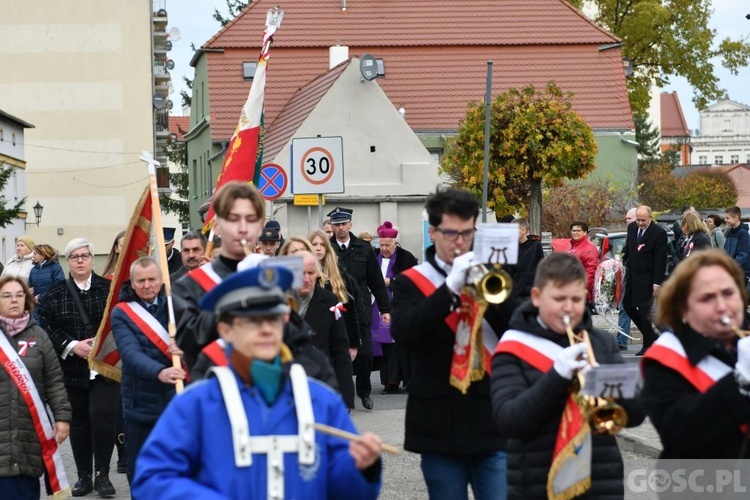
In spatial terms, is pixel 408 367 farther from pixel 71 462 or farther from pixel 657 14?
pixel 657 14

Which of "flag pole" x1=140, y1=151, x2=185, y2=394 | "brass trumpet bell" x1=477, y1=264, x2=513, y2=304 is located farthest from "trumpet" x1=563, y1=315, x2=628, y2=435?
"flag pole" x1=140, y1=151, x2=185, y2=394

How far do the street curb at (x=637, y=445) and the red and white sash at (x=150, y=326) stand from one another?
12.2ft

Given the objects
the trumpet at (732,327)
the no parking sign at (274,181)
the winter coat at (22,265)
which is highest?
the no parking sign at (274,181)

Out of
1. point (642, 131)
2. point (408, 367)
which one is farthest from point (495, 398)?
point (642, 131)

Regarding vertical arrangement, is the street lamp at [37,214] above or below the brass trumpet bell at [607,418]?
above

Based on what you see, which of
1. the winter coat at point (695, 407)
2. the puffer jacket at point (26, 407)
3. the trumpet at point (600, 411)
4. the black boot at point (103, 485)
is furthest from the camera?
the black boot at point (103, 485)

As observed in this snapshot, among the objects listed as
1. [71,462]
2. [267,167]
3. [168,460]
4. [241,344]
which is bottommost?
[71,462]

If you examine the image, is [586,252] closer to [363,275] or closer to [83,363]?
[363,275]

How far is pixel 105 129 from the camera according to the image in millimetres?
64188

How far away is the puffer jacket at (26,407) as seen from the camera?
7926 millimetres

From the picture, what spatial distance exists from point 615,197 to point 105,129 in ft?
106

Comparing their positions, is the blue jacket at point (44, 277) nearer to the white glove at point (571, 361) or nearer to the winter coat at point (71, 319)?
the winter coat at point (71, 319)

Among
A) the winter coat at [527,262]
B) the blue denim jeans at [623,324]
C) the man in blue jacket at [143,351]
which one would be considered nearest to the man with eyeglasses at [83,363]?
the man in blue jacket at [143,351]

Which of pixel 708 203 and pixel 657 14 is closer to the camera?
pixel 657 14
